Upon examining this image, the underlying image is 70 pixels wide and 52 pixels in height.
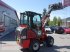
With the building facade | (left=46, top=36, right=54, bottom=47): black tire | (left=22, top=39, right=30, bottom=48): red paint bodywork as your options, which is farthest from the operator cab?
the building facade

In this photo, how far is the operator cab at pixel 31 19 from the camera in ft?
46.2

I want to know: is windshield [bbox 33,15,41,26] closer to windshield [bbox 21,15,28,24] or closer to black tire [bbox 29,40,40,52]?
windshield [bbox 21,15,28,24]

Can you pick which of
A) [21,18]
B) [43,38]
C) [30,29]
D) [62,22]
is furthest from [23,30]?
[62,22]

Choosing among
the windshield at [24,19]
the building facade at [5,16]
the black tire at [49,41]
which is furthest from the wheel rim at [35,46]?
the building facade at [5,16]

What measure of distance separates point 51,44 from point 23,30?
3997 millimetres

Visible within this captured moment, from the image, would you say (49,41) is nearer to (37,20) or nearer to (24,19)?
(37,20)

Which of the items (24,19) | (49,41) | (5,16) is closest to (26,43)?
(24,19)

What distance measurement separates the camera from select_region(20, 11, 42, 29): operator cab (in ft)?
46.2

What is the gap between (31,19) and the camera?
14094 millimetres

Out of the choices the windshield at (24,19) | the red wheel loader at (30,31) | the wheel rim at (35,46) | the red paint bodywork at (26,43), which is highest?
the windshield at (24,19)

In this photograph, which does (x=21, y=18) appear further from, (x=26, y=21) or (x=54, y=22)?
(x=54, y=22)

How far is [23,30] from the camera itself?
13422 millimetres

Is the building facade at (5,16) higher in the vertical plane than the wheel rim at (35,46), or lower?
higher

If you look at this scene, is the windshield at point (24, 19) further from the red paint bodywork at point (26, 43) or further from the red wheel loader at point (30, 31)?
the red paint bodywork at point (26, 43)
